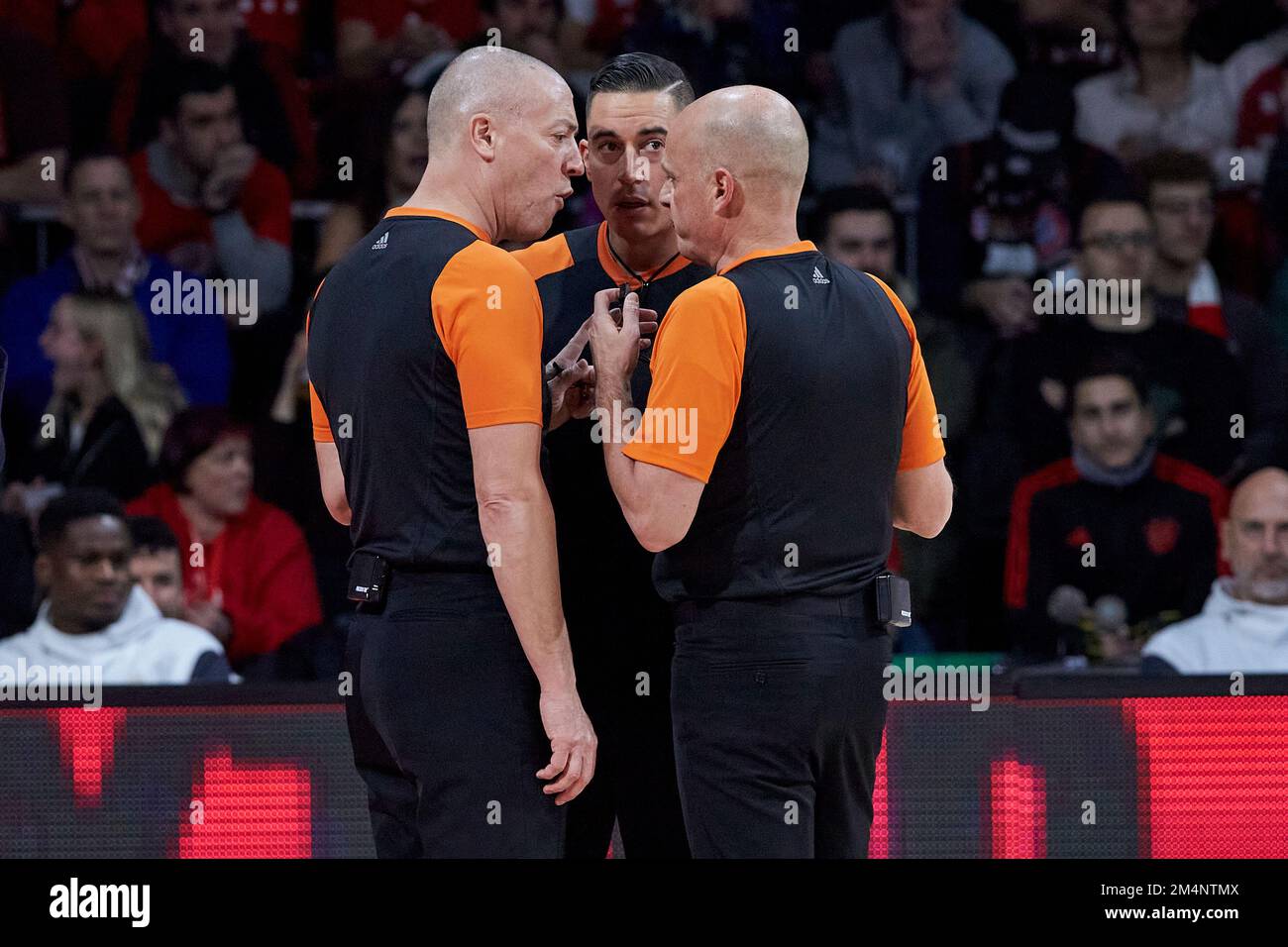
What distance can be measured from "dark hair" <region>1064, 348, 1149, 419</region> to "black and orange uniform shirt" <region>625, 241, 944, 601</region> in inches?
96.9

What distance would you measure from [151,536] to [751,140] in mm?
2618

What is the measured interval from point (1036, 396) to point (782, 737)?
273cm

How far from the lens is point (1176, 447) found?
4938 mm

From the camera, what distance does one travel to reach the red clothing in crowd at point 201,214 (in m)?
5.25

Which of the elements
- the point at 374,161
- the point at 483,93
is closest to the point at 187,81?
the point at 374,161

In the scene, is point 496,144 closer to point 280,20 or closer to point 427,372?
point 427,372

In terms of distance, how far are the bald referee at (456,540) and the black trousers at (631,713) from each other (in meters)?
0.26

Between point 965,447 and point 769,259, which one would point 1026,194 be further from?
point 769,259

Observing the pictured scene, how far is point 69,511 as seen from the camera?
4320 millimetres

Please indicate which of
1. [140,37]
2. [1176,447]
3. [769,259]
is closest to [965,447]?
[1176,447]

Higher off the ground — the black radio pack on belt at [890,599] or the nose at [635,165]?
the nose at [635,165]

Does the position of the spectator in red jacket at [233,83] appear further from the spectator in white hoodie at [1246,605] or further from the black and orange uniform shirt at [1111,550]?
the spectator in white hoodie at [1246,605]

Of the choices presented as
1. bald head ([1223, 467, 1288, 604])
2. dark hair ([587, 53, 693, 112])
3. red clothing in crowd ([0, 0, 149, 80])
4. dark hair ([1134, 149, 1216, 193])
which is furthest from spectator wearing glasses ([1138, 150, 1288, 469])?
red clothing in crowd ([0, 0, 149, 80])

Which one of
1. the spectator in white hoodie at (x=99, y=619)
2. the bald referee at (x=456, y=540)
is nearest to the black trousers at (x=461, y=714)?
the bald referee at (x=456, y=540)
